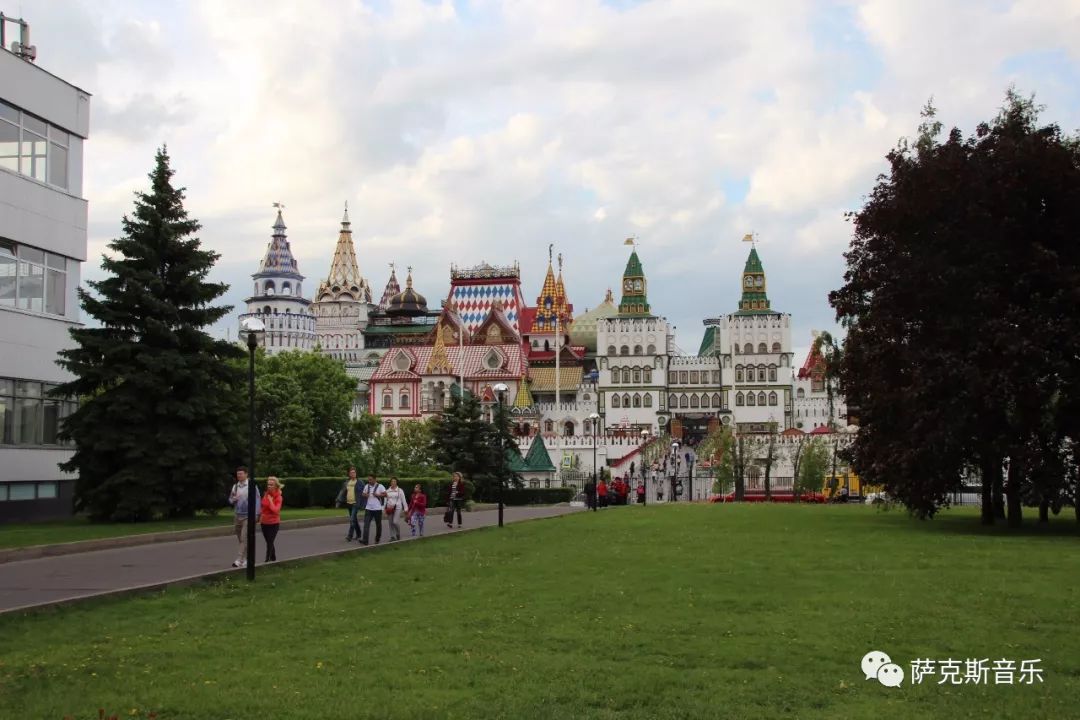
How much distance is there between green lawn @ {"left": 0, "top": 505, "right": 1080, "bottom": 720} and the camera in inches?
365

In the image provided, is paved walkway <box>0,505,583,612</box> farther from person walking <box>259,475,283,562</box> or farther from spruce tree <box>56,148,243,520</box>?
spruce tree <box>56,148,243,520</box>

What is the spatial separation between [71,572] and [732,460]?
6188 cm

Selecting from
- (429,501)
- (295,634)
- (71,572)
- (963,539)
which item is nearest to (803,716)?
(295,634)

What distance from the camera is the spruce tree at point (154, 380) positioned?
3147cm

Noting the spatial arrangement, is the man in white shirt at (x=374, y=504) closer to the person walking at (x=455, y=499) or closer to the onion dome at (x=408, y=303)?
the person walking at (x=455, y=499)

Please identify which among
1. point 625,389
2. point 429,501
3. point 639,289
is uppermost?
point 639,289

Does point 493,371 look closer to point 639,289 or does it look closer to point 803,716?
point 639,289

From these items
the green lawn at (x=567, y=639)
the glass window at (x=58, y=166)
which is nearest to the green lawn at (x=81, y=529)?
the green lawn at (x=567, y=639)

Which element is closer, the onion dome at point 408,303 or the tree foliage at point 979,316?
the tree foliage at point 979,316

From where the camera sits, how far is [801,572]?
17.5 meters

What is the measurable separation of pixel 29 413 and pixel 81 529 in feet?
24.5

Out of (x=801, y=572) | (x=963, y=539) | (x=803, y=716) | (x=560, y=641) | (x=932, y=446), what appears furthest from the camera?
(x=932, y=446)

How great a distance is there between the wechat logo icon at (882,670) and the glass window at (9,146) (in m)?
29.3

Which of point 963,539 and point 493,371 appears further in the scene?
point 493,371
